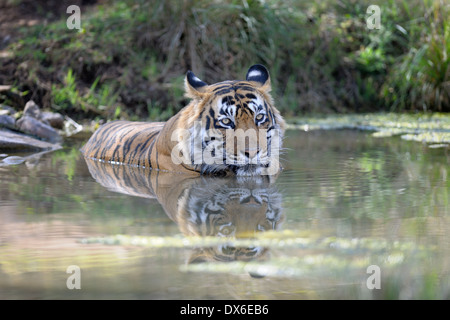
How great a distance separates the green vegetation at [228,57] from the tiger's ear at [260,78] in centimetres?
486

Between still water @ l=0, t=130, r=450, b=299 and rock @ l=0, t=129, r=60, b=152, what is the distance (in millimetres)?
1790

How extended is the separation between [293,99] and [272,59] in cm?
83

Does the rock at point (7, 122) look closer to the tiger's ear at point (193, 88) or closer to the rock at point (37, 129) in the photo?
the rock at point (37, 129)

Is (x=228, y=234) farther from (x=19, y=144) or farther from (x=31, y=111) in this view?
(x=31, y=111)

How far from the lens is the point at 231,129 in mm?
5434

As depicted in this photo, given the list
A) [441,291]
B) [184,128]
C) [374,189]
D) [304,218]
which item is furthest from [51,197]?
[441,291]

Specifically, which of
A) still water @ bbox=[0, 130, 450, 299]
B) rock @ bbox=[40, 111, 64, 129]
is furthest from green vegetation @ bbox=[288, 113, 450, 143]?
rock @ bbox=[40, 111, 64, 129]

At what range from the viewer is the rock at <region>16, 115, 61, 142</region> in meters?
9.00

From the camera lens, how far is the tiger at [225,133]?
17.7 feet

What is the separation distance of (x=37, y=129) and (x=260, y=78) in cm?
416

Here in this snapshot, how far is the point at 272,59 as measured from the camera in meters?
12.2

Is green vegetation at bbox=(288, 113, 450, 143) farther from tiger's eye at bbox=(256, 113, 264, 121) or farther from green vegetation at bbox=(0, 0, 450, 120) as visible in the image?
tiger's eye at bbox=(256, 113, 264, 121)

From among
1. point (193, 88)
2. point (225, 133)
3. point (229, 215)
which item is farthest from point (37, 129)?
point (229, 215)
